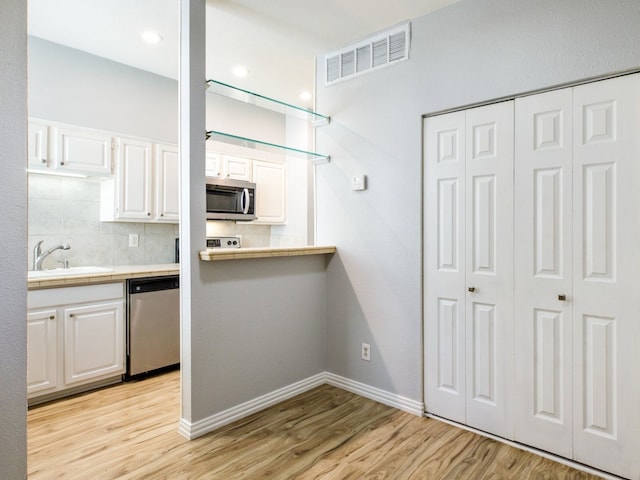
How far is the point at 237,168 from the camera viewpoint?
13.4 feet

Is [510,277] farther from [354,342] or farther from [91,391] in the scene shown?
[91,391]

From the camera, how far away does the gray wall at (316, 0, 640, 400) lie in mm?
1962

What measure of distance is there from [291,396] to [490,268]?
1.63 m

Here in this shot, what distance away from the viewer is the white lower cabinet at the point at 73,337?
2627mm

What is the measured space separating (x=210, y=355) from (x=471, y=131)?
→ 2.07 m

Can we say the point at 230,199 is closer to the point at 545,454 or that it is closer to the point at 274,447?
the point at 274,447

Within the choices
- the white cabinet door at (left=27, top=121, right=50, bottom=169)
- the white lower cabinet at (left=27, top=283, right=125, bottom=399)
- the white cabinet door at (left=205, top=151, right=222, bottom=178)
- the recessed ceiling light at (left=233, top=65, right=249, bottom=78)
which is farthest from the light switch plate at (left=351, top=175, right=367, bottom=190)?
the white cabinet door at (left=27, top=121, right=50, bottom=169)

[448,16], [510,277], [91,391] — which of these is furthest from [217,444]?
[448,16]

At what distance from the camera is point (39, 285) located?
260cm

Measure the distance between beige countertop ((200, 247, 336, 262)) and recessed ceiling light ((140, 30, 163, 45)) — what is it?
1.71 metres

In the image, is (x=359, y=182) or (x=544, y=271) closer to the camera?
(x=544, y=271)

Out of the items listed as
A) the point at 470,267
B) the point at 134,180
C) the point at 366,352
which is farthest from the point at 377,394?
the point at 134,180

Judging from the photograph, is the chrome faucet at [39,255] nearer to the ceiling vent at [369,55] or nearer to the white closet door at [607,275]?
the ceiling vent at [369,55]

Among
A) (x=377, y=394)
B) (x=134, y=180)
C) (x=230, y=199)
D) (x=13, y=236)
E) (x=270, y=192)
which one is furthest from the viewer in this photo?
(x=270, y=192)
